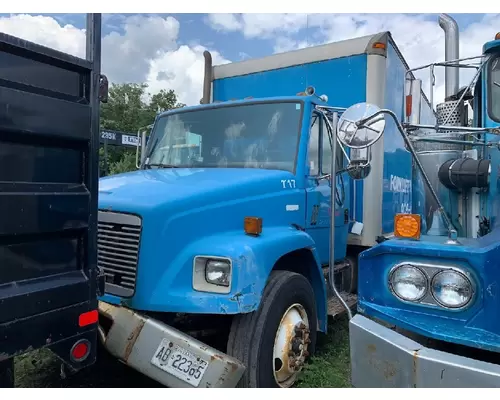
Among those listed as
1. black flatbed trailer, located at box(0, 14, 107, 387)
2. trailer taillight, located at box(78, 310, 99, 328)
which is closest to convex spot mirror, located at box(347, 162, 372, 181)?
black flatbed trailer, located at box(0, 14, 107, 387)

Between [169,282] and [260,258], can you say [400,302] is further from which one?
[169,282]

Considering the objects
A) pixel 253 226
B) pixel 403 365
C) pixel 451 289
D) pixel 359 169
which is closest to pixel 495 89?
pixel 359 169

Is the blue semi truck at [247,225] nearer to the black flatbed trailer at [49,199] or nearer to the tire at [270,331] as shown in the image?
the tire at [270,331]

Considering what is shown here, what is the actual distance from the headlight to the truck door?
1.39 m

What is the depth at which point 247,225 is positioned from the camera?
10.8 ft

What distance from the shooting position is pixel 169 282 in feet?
9.55

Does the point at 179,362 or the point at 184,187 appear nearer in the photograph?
the point at 179,362

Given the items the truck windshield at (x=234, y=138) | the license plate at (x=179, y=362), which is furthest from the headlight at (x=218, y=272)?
the truck windshield at (x=234, y=138)

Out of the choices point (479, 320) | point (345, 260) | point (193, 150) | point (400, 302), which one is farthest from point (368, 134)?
point (345, 260)

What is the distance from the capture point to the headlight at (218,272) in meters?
2.86

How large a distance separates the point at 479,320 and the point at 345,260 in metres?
2.73

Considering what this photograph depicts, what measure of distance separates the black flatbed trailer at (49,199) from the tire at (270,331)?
1.04 meters

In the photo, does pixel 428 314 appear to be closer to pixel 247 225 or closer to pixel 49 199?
pixel 247 225

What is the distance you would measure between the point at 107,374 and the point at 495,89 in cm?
381
